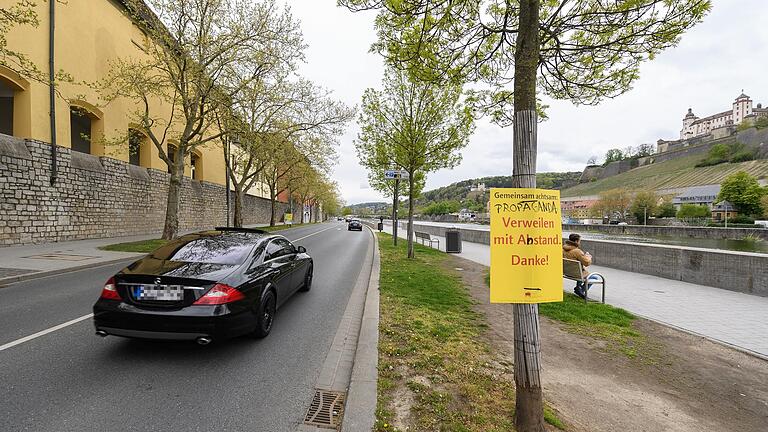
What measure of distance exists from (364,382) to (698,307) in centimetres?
693

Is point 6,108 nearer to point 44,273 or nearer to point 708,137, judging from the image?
point 44,273

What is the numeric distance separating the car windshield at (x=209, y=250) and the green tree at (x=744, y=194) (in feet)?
253

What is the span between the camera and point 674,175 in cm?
10606

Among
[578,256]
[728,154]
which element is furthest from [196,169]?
[728,154]

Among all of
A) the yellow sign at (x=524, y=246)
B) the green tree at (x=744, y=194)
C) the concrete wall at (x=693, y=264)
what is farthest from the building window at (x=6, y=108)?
the green tree at (x=744, y=194)

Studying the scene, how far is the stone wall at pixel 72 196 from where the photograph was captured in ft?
44.4

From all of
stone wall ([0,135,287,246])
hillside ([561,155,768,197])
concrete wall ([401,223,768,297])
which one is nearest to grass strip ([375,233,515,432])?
concrete wall ([401,223,768,297])

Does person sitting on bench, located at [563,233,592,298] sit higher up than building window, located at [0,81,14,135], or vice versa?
building window, located at [0,81,14,135]

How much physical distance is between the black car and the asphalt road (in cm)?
35

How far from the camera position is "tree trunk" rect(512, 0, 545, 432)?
2.57 meters

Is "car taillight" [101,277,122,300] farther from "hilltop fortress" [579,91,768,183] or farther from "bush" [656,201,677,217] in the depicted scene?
"hilltop fortress" [579,91,768,183]

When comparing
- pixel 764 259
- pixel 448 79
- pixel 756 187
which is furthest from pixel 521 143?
pixel 756 187

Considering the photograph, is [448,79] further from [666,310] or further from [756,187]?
[756,187]

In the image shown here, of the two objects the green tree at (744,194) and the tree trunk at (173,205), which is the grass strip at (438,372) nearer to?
the tree trunk at (173,205)
